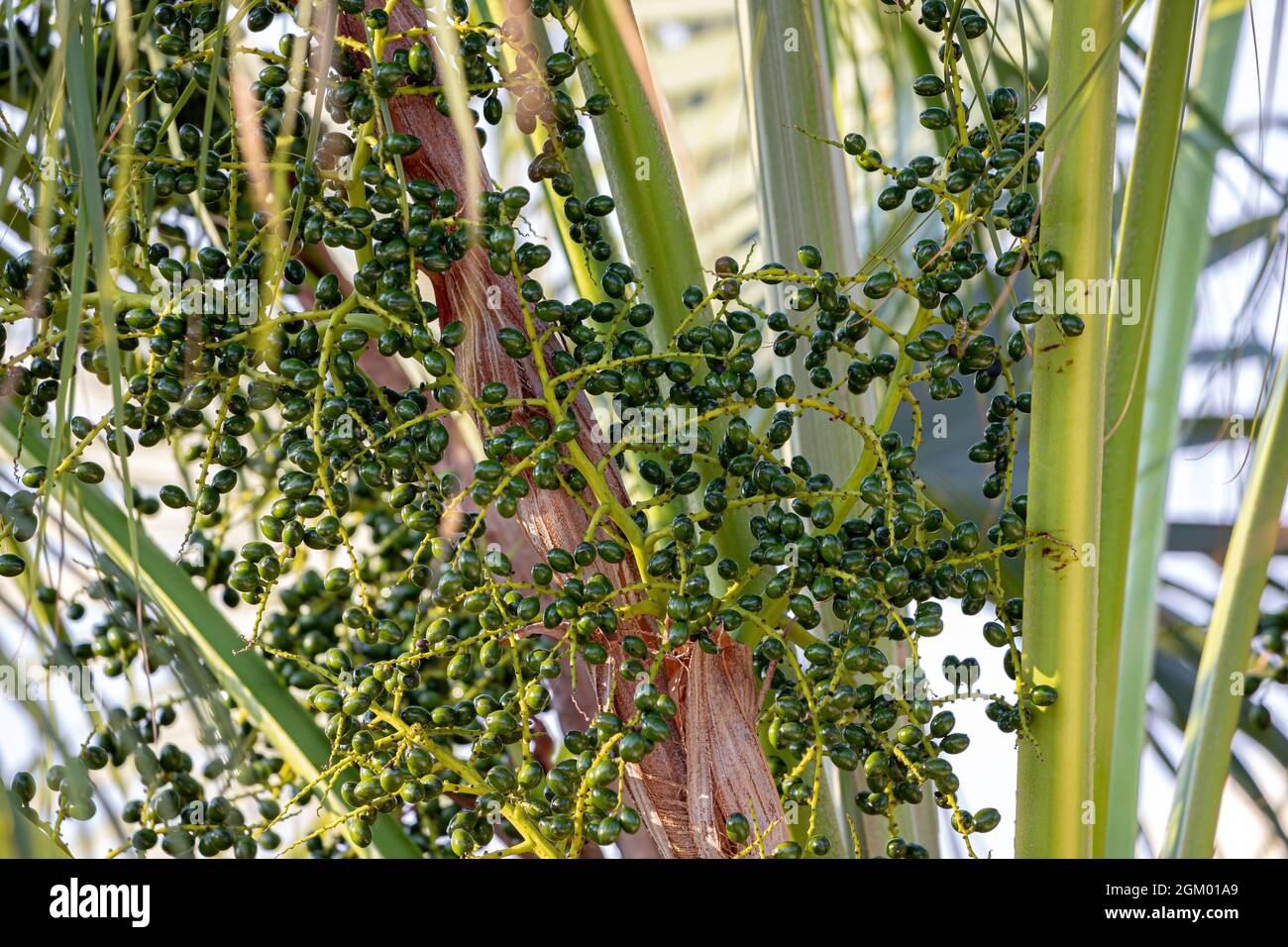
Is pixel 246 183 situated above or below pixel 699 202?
below

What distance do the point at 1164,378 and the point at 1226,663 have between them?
297mm

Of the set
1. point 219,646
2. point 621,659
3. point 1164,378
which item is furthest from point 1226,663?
point 219,646

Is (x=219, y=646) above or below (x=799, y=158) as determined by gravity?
below

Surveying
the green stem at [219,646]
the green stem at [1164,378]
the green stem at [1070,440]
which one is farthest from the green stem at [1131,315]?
the green stem at [219,646]

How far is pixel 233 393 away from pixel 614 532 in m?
0.27

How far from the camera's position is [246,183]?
0.91 m

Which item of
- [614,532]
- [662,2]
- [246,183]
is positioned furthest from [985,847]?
[662,2]

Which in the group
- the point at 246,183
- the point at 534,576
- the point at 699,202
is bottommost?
the point at 534,576

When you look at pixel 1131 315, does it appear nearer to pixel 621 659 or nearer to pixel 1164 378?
pixel 1164 378

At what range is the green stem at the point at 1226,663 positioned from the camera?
0.98 meters

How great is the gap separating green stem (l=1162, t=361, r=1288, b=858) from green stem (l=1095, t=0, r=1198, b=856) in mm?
123

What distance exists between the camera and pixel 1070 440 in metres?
0.79
